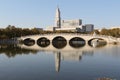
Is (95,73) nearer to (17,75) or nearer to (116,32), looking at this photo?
(17,75)

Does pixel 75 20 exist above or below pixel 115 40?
above

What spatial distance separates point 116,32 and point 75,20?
92044mm

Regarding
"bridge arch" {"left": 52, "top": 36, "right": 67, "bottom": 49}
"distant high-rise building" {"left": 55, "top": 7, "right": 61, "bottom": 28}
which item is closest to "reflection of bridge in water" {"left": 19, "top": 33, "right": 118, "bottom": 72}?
"bridge arch" {"left": 52, "top": 36, "right": 67, "bottom": 49}

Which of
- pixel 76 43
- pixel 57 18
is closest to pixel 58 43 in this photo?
pixel 76 43

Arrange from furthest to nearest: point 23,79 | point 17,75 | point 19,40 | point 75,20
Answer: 1. point 75,20
2. point 19,40
3. point 17,75
4. point 23,79

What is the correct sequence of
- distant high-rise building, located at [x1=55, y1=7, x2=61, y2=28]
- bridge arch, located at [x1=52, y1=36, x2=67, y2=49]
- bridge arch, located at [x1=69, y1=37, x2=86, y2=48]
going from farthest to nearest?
distant high-rise building, located at [x1=55, y1=7, x2=61, y2=28], bridge arch, located at [x1=69, y1=37, x2=86, y2=48], bridge arch, located at [x1=52, y1=36, x2=67, y2=49]

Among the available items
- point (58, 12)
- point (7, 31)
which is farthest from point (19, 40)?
point (58, 12)

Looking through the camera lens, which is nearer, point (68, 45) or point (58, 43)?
point (68, 45)

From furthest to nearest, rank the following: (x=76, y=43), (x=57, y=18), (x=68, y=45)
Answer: (x=57, y=18) → (x=76, y=43) → (x=68, y=45)

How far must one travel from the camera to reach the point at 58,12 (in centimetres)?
14050

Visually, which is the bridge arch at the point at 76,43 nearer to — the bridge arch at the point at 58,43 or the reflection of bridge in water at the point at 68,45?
the reflection of bridge in water at the point at 68,45

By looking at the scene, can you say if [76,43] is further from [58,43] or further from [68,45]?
[68,45]

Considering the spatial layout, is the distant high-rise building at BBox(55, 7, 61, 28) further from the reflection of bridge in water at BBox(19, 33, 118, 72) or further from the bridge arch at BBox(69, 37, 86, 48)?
the reflection of bridge in water at BBox(19, 33, 118, 72)

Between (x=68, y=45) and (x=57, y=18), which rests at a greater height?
(x=57, y=18)
